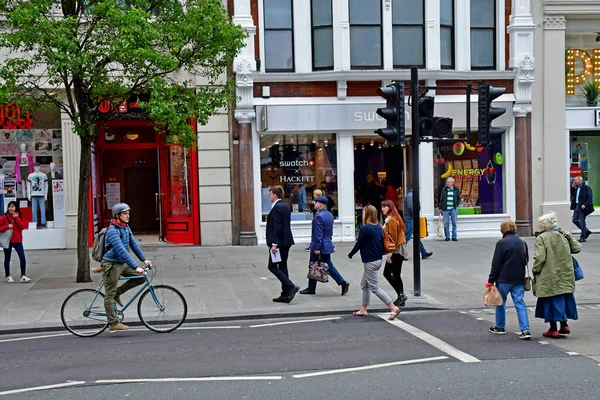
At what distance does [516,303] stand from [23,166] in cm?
1424

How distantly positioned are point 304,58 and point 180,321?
1115cm

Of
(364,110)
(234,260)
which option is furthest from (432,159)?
(234,260)

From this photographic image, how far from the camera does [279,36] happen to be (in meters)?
19.6

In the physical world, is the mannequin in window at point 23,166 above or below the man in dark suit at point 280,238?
above

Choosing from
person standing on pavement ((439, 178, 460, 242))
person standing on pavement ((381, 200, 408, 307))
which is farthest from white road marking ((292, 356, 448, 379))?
person standing on pavement ((439, 178, 460, 242))

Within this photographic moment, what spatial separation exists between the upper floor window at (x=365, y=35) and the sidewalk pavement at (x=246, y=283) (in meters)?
5.05

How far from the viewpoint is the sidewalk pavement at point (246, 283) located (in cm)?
1130

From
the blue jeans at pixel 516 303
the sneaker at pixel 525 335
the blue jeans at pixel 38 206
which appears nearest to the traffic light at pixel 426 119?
the blue jeans at pixel 516 303

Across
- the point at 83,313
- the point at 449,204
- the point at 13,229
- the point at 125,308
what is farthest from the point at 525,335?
the point at 449,204

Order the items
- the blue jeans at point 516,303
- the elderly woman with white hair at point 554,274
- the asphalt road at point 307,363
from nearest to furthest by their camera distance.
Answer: the asphalt road at point 307,363
the elderly woman with white hair at point 554,274
the blue jeans at point 516,303

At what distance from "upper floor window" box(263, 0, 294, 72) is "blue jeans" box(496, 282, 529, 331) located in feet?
38.8

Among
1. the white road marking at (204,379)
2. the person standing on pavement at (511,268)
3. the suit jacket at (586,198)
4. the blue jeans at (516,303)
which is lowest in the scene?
the white road marking at (204,379)

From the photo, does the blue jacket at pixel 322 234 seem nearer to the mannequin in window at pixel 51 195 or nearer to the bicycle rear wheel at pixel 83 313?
the bicycle rear wheel at pixel 83 313

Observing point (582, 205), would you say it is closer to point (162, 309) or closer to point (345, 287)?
point (345, 287)
